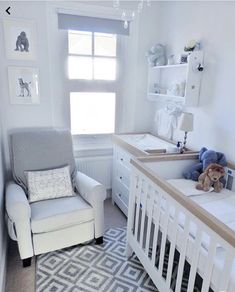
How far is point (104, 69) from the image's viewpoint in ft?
9.21

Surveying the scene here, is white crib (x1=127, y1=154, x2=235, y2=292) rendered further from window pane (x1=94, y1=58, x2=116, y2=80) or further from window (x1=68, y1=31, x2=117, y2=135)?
window pane (x1=94, y1=58, x2=116, y2=80)

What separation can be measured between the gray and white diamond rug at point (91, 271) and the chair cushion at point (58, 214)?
30 centimetres

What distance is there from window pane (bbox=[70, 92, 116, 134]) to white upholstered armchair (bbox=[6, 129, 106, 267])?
40cm

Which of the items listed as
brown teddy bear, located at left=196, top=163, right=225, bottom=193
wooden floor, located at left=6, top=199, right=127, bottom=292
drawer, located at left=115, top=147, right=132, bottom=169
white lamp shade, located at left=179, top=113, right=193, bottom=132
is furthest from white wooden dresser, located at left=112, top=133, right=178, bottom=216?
wooden floor, located at left=6, top=199, right=127, bottom=292

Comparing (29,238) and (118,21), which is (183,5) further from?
(29,238)

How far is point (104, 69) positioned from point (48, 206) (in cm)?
168

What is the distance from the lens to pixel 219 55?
1950mm

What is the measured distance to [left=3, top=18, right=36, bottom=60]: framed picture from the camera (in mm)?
2283

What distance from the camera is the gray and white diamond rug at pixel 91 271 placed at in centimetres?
171

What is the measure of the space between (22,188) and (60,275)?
2.71ft

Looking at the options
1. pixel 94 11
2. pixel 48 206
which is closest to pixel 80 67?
pixel 94 11

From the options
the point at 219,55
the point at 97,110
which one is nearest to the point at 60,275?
the point at 97,110

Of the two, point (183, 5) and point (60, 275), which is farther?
point (183, 5)

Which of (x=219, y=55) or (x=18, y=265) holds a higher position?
(x=219, y=55)
